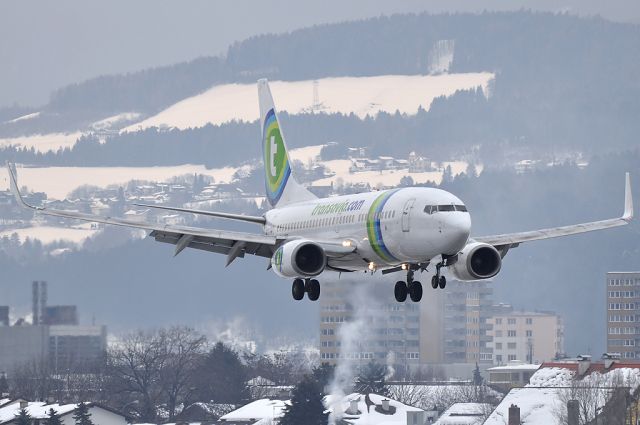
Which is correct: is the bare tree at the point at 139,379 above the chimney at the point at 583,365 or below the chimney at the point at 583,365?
below

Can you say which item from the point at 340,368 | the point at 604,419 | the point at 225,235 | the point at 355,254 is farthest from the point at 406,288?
the point at 340,368

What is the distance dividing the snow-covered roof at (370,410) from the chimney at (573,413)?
21.4 meters

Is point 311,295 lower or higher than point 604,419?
higher

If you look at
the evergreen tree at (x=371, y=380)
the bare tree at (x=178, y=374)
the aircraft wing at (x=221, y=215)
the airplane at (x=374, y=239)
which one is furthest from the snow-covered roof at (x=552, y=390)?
the airplane at (x=374, y=239)

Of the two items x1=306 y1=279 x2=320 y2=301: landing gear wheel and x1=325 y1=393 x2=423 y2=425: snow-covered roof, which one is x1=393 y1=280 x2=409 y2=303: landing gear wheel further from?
x1=325 y1=393 x2=423 y2=425: snow-covered roof

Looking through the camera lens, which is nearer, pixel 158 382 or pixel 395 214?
pixel 395 214

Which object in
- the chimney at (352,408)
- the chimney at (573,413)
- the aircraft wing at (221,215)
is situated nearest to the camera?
the aircraft wing at (221,215)

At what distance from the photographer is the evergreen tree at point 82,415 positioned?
158625mm

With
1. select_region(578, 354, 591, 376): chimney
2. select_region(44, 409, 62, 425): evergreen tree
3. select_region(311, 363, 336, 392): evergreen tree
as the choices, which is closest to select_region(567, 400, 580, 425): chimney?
select_region(578, 354, 591, 376): chimney

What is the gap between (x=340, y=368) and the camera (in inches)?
6998

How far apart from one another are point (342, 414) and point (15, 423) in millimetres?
26446

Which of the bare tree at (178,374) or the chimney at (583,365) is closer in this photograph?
the chimney at (583,365)

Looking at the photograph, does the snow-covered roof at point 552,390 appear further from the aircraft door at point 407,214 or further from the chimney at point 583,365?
the aircraft door at point 407,214

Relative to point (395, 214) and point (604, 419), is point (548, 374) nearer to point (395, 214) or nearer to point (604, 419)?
point (604, 419)
